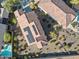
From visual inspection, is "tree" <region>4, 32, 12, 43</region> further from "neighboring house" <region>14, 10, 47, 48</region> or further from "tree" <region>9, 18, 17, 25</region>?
"tree" <region>9, 18, 17, 25</region>

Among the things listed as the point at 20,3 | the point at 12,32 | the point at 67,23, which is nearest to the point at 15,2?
the point at 20,3

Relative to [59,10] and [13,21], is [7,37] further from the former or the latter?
[59,10]

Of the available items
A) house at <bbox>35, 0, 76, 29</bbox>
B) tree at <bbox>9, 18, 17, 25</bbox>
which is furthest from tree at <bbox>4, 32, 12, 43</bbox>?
house at <bbox>35, 0, 76, 29</bbox>

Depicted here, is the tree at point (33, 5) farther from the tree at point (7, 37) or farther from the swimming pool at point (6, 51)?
the swimming pool at point (6, 51)

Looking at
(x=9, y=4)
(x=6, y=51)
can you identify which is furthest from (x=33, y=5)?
(x=6, y=51)

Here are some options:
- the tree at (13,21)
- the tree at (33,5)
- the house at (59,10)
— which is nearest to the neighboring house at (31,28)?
the tree at (13,21)

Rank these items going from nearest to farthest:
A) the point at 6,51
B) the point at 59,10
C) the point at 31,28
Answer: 1. the point at 6,51
2. the point at 31,28
3. the point at 59,10
